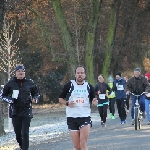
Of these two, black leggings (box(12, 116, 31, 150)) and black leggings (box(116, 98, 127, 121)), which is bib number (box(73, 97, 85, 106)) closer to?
black leggings (box(12, 116, 31, 150))

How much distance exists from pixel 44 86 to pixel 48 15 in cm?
1249

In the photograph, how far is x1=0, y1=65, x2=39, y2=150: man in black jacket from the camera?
11.4 meters

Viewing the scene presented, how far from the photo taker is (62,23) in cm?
3428

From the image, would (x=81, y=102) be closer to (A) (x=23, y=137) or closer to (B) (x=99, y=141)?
(A) (x=23, y=137)

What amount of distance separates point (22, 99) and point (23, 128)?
0.61 meters

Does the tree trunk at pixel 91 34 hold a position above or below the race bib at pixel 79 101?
above

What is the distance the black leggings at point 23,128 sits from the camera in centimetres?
1135

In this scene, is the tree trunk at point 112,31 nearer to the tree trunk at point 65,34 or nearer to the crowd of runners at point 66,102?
the tree trunk at point 65,34

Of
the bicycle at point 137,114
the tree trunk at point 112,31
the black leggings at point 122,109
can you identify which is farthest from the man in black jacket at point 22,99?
the tree trunk at point 112,31

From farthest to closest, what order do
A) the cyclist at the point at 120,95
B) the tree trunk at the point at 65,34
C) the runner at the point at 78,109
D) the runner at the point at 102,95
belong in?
1. the tree trunk at the point at 65,34
2. the cyclist at the point at 120,95
3. the runner at the point at 102,95
4. the runner at the point at 78,109

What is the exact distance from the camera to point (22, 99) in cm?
1141

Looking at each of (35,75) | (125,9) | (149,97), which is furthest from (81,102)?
(35,75)

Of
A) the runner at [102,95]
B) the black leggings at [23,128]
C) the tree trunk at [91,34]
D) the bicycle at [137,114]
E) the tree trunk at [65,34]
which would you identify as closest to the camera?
the black leggings at [23,128]

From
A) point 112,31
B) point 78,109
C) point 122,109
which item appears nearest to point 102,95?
point 122,109
